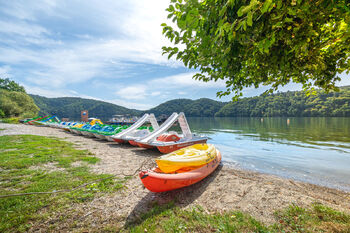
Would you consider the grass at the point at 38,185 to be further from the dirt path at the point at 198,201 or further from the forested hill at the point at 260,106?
the forested hill at the point at 260,106

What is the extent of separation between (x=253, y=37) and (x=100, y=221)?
16.8 ft

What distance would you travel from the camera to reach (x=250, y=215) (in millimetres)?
3957

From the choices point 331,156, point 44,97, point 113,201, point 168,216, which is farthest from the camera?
point 44,97

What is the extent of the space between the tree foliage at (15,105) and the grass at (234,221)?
Answer: 211 feet

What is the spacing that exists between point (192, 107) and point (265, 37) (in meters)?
165

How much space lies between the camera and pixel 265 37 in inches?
105

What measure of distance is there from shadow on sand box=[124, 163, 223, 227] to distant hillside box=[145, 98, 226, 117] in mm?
142548

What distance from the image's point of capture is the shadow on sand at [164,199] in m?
3.86

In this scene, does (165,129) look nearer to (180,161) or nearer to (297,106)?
(180,161)

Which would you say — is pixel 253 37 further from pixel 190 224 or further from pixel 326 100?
pixel 326 100

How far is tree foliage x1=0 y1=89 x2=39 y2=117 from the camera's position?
45938 millimetres

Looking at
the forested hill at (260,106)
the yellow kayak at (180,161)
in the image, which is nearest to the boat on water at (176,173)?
the yellow kayak at (180,161)

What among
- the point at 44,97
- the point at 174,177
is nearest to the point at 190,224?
the point at 174,177

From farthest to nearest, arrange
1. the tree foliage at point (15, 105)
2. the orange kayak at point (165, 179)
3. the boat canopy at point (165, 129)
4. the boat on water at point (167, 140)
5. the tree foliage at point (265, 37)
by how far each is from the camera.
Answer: the tree foliage at point (15, 105)
the boat canopy at point (165, 129)
the boat on water at point (167, 140)
the orange kayak at point (165, 179)
the tree foliage at point (265, 37)
